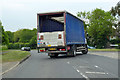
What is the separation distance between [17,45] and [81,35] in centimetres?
6342

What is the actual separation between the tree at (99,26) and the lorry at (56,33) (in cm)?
3294

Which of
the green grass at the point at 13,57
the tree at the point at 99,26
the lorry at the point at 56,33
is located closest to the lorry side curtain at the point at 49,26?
the lorry at the point at 56,33

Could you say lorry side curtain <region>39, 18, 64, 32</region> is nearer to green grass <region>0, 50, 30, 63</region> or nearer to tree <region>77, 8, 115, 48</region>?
green grass <region>0, 50, 30, 63</region>

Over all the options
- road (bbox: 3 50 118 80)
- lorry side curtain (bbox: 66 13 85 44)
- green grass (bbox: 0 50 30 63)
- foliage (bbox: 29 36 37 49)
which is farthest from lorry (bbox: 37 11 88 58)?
foliage (bbox: 29 36 37 49)

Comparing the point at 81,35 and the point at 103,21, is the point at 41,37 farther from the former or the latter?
the point at 103,21

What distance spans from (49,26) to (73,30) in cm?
271

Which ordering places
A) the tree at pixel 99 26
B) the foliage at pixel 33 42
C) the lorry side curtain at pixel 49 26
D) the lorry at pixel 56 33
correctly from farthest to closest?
the foliage at pixel 33 42 → the tree at pixel 99 26 → the lorry side curtain at pixel 49 26 → the lorry at pixel 56 33

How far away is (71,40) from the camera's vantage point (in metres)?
20.0

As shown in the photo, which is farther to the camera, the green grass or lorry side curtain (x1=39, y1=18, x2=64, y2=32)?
lorry side curtain (x1=39, y1=18, x2=64, y2=32)

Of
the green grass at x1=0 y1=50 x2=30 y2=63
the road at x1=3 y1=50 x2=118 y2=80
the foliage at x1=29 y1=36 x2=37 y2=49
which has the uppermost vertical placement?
the foliage at x1=29 y1=36 x2=37 y2=49

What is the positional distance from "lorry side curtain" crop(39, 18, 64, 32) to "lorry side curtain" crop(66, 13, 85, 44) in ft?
3.12

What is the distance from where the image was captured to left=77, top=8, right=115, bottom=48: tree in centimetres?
5303

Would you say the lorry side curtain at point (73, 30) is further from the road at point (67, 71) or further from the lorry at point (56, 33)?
the road at point (67, 71)

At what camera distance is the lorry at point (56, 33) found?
18328mm
